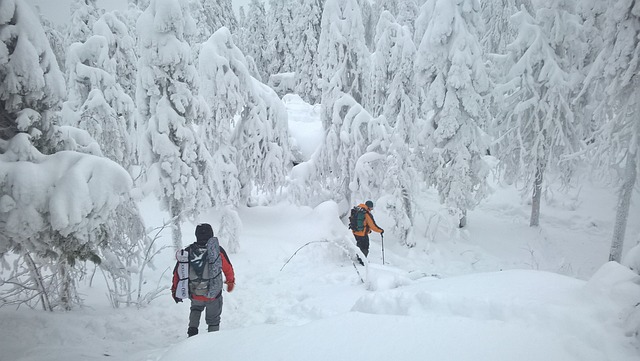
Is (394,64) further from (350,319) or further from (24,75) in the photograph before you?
(24,75)

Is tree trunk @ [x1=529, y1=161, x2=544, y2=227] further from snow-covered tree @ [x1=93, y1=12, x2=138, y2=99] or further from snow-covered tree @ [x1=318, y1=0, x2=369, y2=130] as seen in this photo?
snow-covered tree @ [x1=93, y1=12, x2=138, y2=99]

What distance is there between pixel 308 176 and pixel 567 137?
1296 cm

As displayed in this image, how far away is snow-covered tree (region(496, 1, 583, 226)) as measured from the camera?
15.2 m

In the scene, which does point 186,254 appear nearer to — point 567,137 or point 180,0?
point 180,0

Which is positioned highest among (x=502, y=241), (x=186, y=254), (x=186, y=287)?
(x=186, y=254)

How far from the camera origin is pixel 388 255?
13.2 metres

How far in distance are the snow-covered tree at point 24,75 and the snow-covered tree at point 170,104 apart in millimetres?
5069

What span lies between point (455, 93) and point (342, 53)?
17.1ft

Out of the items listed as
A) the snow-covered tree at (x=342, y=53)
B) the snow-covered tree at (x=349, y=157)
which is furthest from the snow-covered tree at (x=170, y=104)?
the snow-covered tree at (x=342, y=53)

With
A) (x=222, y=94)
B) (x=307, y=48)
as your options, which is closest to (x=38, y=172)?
(x=222, y=94)

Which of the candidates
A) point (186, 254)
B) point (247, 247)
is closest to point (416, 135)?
point (247, 247)

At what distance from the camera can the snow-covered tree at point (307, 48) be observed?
31.8m

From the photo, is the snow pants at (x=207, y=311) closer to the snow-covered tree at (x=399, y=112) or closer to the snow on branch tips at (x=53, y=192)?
the snow on branch tips at (x=53, y=192)

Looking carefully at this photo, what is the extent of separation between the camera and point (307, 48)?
3303 cm
